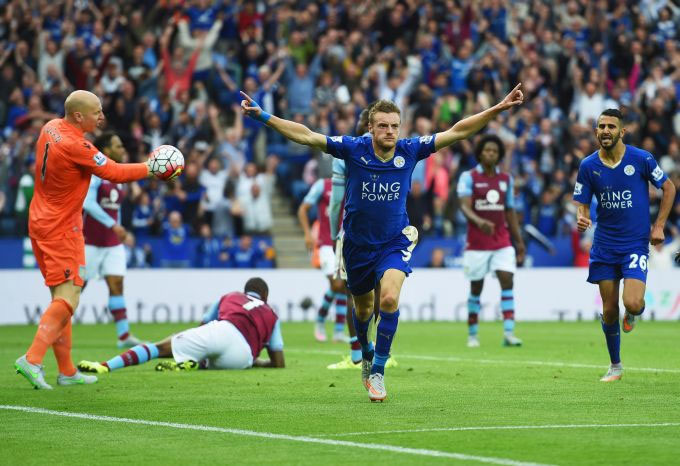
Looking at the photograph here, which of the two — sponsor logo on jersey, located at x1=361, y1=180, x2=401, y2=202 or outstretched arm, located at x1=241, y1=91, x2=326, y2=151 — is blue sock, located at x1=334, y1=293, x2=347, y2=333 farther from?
outstretched arm, located at x1=241, y1=91, x2=326, y2=151

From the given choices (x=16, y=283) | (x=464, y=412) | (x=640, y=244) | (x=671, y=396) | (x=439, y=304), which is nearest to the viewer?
(x=464, y=412)

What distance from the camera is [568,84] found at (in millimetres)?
29641

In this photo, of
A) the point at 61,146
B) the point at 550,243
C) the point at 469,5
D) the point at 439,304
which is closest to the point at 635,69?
the point at 469,5

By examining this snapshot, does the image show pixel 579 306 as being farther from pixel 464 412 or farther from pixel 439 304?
pixel 464 412

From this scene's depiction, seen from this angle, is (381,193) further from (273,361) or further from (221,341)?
(273,361)

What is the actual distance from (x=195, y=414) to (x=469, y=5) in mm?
22405

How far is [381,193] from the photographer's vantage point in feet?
34.1

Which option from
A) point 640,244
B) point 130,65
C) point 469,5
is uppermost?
point 469,5

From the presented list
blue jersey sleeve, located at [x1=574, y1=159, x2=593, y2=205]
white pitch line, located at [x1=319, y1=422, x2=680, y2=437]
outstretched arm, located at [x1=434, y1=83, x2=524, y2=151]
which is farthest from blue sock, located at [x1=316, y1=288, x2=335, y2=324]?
white pitch line, located at [x1=319, y1=422, x2=680, y2=437]

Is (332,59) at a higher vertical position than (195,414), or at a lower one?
higher

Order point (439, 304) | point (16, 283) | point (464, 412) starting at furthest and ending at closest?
point (439, 304) < point (16, 283) < point (464, 412)

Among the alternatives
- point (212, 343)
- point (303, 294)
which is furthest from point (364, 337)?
point (303, 294)

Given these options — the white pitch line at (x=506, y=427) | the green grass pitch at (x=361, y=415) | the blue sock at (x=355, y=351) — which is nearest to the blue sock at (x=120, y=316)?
the green grass pitch at (x=361, y=415)

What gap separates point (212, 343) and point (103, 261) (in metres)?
4.40
